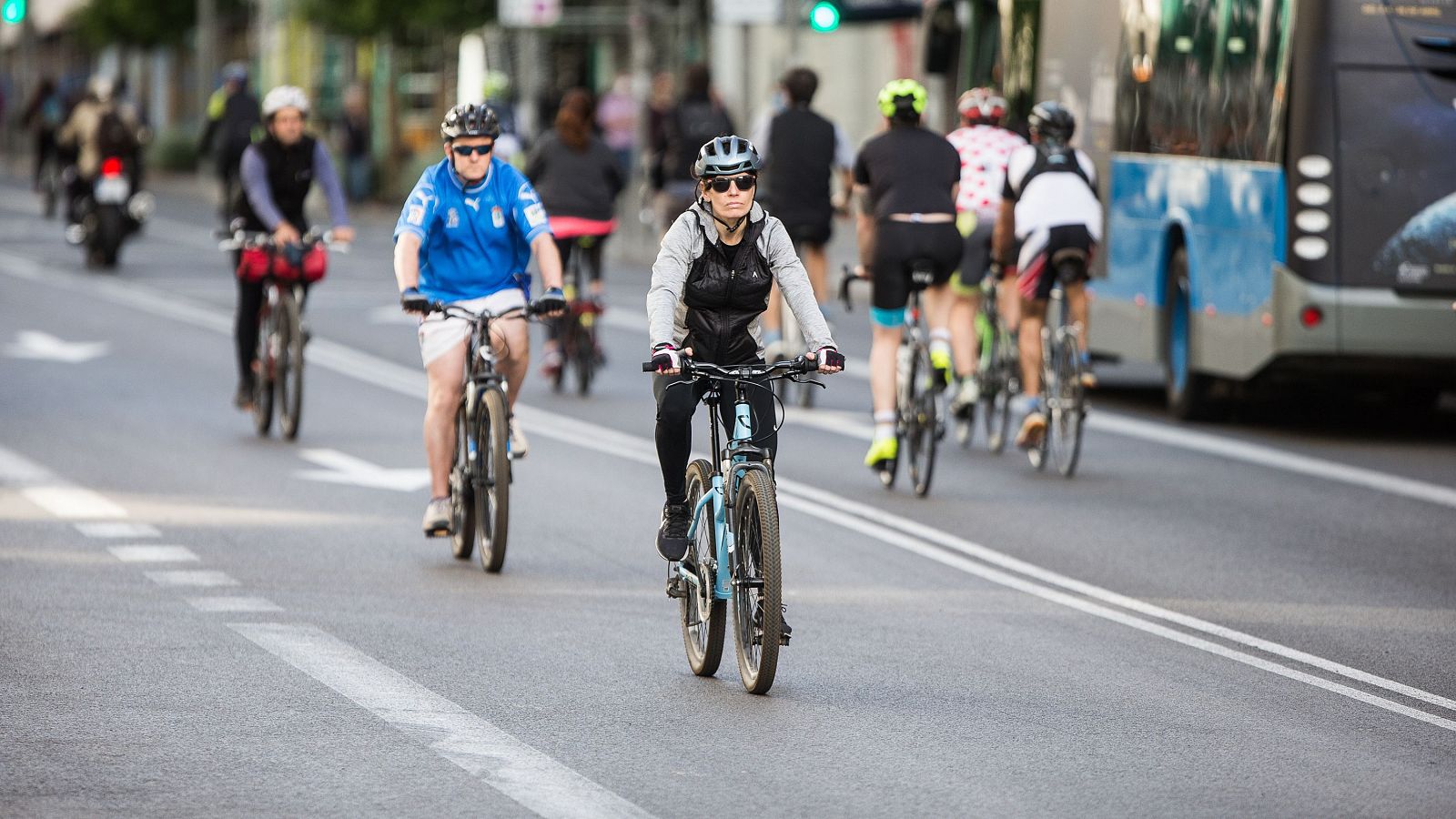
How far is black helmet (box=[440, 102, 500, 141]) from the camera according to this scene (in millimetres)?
10578

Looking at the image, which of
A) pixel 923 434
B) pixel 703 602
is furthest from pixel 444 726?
pixel 923 434

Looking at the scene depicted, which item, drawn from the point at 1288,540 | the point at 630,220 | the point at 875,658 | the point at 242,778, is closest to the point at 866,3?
the point at 630,220

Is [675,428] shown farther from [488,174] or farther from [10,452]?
[10,452]

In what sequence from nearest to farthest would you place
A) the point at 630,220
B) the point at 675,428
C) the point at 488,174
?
the point at 675,428, the point at 488,174, the point at 630,220

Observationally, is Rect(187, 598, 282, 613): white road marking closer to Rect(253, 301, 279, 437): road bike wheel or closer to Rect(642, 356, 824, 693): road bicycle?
Rect(642, 356, 824, 693): road bicycle

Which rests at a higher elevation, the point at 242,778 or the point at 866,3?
the point at 866,3

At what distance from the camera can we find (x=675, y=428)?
856 centimetres

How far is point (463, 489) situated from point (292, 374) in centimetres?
433

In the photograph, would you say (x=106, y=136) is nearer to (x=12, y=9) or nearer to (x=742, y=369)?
(x=12, y=9)

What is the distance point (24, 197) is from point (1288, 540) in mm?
38494

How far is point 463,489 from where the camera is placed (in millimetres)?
10797

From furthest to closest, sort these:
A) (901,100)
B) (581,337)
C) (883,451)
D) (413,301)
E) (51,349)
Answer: (51,349)
(581,337)
(901,100)
(883,451)
(413,301)

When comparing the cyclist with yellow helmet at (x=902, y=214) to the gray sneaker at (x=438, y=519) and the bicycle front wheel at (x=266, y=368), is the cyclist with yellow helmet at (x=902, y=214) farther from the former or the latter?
the bicycle front wheel at (x=266, y=368)

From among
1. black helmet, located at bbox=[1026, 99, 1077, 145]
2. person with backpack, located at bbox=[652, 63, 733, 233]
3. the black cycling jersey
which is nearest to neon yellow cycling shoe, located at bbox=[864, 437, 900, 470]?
the black cycling jersey
